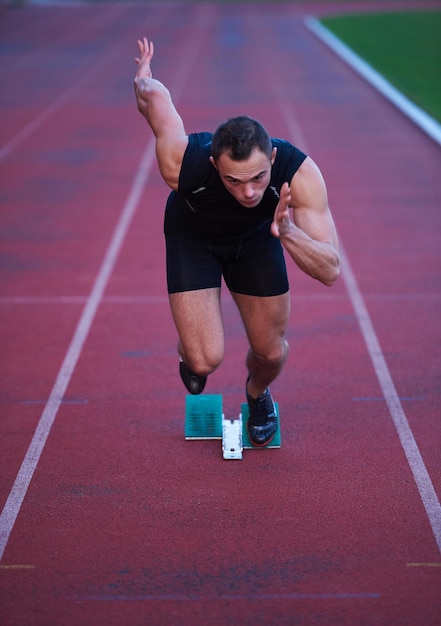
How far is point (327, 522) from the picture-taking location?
4.23 metres

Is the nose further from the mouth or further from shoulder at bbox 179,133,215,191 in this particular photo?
shoulder at bbox 179,133,215,191

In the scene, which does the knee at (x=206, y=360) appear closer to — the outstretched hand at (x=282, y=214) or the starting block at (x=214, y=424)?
the starting block at (x=214, y=424)

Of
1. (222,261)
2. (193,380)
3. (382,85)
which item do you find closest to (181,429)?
(193,380)

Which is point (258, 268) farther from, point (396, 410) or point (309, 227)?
point (396, 410)

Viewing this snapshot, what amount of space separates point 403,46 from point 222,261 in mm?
23968

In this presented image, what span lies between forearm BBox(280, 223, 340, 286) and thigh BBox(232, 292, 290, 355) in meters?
0.66

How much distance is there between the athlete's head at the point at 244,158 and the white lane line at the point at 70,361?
70.3 inches

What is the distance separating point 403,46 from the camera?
26938 mm

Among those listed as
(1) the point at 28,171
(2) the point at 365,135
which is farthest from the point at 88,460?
(2) the point at 365,135

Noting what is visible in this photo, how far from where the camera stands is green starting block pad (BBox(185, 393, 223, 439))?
5.11m

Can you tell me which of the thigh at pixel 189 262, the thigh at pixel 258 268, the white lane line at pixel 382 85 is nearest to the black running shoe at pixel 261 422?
the thigh at pixel 258 268

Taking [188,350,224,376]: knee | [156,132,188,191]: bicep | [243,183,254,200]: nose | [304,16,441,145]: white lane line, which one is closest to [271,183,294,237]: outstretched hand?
[243,183,254,200]: nose

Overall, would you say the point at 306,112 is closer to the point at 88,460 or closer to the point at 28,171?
the point at 28,171

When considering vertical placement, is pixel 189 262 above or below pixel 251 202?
below
